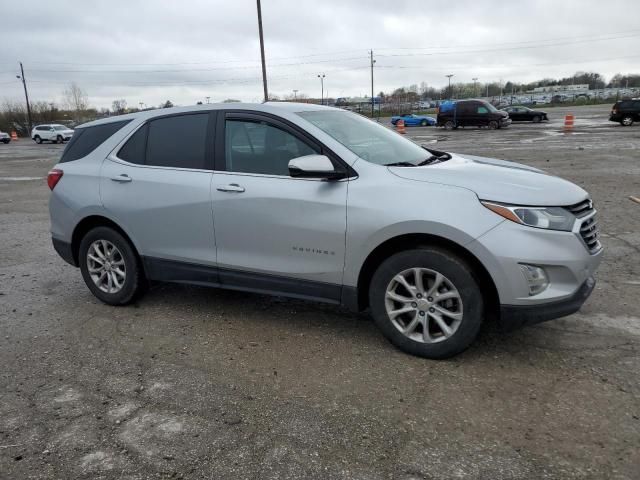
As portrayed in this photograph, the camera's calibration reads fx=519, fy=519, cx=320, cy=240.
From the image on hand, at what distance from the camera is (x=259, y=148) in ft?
13.3

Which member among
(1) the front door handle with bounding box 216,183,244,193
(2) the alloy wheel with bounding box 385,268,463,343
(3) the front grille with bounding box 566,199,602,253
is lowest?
(2) the alloy wheel with bounding box 385,268,463,343

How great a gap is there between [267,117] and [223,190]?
67 centimetres

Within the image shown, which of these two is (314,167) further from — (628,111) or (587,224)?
(628,111)

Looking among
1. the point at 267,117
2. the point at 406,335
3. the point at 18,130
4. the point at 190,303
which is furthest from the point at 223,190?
the point at 18,130

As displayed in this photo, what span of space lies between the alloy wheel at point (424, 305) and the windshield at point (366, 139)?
908 millimetres

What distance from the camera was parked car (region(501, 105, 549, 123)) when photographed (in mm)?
38216

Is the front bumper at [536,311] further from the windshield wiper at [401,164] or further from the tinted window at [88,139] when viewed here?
the tinted window at [88,139]

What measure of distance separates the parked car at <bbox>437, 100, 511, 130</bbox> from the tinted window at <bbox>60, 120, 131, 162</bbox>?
3300 cm

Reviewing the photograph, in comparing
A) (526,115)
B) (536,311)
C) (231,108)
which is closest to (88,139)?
(231,108)

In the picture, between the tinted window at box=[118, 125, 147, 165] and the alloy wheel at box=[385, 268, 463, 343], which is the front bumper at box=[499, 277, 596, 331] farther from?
the tinted window at box=[118, 125, 147, 165]

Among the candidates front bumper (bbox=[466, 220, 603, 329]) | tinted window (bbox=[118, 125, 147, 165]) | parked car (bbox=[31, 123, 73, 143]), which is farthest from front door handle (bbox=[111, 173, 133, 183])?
parked car (bbox=[31, 123, 73, 143])

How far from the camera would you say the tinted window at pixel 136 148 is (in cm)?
458

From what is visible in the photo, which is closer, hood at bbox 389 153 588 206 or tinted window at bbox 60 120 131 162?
hood at bbox 389 153 588 206

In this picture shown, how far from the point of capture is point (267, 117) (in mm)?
4055
